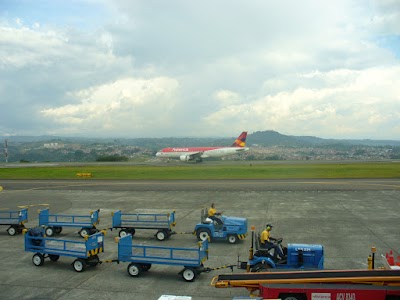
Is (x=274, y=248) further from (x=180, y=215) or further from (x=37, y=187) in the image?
(x=37, y=187)

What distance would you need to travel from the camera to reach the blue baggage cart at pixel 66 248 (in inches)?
604

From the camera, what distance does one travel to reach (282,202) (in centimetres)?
3156

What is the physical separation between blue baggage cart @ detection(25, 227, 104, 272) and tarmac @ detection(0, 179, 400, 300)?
0.39 meters

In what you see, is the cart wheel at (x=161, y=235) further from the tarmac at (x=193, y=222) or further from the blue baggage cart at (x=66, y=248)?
the blue baggage cart at (x=66, y=248)

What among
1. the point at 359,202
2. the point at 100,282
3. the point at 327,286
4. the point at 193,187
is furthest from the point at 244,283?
the point at 193,187

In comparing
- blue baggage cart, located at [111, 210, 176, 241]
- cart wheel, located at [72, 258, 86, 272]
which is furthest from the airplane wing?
cart wheel, located at [72, 258, 86, 272]

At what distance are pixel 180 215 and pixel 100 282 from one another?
1360 centimetres

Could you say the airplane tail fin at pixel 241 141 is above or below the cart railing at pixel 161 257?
above

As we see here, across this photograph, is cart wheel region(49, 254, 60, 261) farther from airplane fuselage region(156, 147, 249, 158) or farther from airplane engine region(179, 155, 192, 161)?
airplane fuselage region(156, 147, 249, 158)

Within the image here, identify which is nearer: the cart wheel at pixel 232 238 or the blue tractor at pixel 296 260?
the blue tractor at pixel 296 260

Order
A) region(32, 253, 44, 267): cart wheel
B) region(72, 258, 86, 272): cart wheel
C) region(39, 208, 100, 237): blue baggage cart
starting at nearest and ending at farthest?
region(72, 258, 86, 272): cart wheel
region(32, 253, 44, 267): cart wheel
region(39, 208, 100, 237): blue baggage cart

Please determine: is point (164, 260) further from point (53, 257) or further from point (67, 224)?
point (67, 224)

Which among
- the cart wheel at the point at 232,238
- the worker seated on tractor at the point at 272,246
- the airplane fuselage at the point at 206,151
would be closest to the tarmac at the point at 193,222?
the cart wheel at the point at 232,238

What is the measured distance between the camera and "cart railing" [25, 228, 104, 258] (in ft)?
50.5
